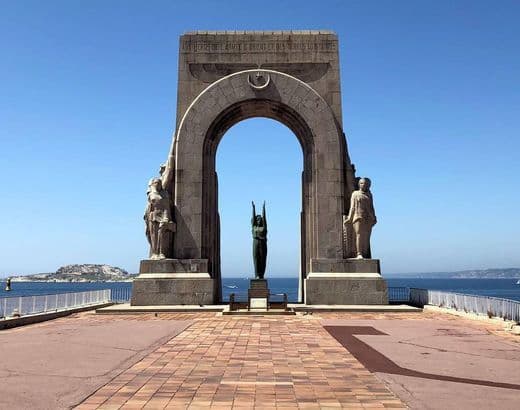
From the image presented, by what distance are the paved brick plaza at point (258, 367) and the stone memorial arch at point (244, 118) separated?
6503mm

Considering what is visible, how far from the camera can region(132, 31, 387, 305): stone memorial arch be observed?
2203 centimetres

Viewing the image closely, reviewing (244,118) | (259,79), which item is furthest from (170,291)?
(259,79)

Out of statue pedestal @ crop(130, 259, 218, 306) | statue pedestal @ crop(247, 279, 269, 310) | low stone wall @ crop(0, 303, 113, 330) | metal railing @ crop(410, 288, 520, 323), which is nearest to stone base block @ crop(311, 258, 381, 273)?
statue pedestal @ crop(247, 279, 269, 310)

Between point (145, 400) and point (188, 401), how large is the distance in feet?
1.85

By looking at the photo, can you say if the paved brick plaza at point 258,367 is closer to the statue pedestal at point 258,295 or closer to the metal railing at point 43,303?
the metal railing at point 43,303

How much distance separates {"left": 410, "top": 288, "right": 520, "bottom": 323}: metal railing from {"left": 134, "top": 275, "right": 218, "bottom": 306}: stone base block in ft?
31.2

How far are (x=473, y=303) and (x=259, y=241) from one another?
9.24 m

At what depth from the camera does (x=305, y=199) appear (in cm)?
2455

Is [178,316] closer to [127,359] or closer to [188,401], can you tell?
[127,359]

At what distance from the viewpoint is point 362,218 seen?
2244 cm

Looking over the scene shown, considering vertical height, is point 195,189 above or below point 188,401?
above

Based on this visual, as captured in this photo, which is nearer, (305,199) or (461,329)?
(461,329)

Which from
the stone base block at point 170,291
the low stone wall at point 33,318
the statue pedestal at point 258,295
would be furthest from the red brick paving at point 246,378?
the stone base block at point 170,291

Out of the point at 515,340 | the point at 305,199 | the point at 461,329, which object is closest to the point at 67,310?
the point at 305,199
